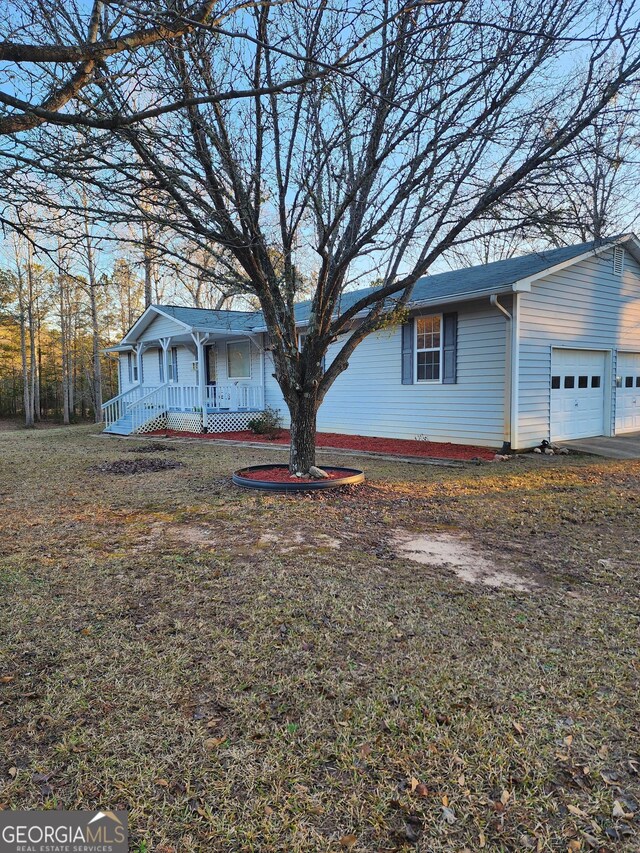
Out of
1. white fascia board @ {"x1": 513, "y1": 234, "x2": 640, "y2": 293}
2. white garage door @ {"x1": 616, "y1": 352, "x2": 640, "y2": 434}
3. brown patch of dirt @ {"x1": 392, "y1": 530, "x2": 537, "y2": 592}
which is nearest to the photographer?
brown patch of dirt @ {"x1": 392, "y1": 530, "x2": 537, "y2": 592}

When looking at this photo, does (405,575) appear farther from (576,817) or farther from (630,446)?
(630,446)

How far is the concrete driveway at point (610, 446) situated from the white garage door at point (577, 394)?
0.80ft

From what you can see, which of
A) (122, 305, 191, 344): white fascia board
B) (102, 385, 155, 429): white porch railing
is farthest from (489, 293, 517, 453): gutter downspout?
(102, 385, 155, 429): white porch railing

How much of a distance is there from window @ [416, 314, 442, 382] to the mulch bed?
5675 mm

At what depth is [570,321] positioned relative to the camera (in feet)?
35.1

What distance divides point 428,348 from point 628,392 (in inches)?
215

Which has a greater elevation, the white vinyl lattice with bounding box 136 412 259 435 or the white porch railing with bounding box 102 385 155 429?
the white porch railing with bounding box 102 385 155 429

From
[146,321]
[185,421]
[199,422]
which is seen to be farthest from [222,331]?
[146,321]

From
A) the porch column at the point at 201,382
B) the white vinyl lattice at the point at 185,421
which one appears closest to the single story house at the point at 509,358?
the porch column at the point at 201,382

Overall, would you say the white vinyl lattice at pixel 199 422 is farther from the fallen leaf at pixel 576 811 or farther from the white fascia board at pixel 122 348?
the fallen leaf at pixel 576 811

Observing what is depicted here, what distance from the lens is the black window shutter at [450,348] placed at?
10500 mm

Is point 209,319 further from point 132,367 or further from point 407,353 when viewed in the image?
point 407,353

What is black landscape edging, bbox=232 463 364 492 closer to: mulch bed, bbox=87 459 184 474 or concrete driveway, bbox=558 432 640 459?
mulch bed, bbox=87 459 184 474

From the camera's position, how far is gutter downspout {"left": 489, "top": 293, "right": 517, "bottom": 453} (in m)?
9.47
